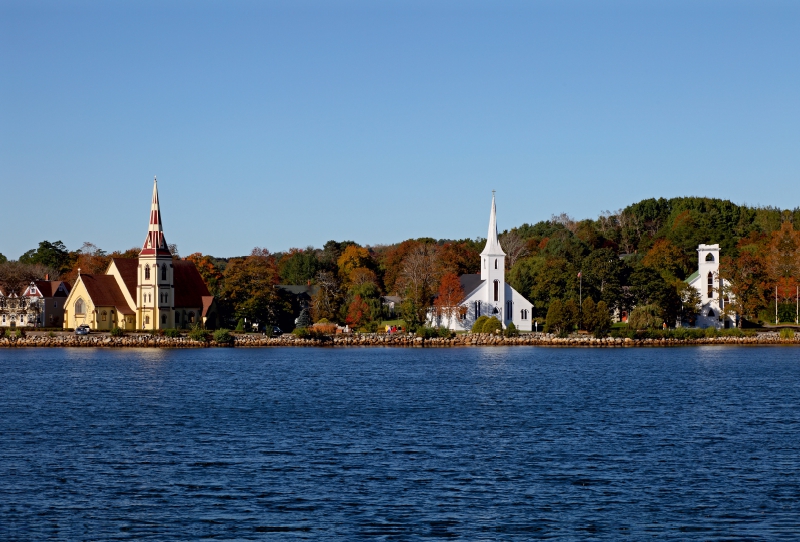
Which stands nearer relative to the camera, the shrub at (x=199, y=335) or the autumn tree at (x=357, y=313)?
the shrub at (x=199, y=335)

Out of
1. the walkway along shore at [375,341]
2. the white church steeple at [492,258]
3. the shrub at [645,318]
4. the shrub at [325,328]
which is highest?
the white church steeple at [492,258]

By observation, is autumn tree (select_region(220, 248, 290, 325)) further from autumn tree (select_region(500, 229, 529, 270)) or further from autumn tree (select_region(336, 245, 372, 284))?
autumn tree (select_region(500, 229, 529, 270))

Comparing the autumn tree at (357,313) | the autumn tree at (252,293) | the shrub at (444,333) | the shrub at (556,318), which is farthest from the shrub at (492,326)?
the autumn tree at (252,293)

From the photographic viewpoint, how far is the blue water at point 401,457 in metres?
20.0

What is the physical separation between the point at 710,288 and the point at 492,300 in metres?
20.0

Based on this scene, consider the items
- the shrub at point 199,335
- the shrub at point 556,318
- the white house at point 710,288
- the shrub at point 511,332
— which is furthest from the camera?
the white house at point 710,288

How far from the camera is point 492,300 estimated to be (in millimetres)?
91438

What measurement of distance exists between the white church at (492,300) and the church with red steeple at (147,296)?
22.8m

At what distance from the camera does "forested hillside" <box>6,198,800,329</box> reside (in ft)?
295

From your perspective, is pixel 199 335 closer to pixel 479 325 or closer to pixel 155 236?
pixel 155 236

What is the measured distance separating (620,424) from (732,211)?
4306 inches

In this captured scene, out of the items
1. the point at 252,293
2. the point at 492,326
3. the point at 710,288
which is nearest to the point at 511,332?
the point at 492,326

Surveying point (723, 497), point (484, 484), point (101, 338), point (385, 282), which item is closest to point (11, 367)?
point (101, 338)

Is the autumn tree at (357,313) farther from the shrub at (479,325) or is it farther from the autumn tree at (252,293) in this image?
the shrub at (479,325)
